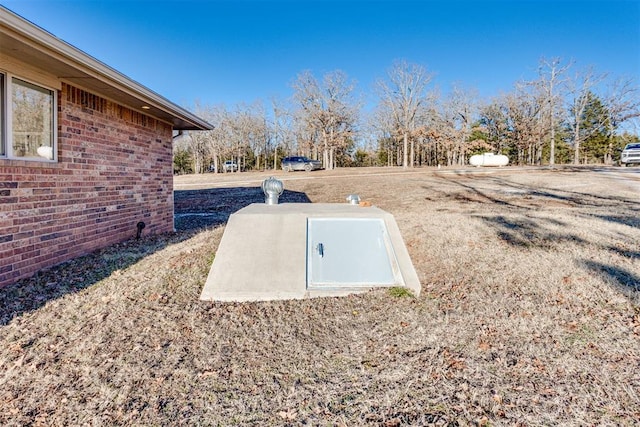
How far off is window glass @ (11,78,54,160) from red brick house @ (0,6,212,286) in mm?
11

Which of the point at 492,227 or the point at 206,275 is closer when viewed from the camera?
the point at 206,275

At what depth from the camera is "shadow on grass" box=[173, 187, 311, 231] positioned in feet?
26.4

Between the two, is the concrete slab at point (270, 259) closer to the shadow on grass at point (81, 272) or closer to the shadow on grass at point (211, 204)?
the shadow on grass at point (81, 272)

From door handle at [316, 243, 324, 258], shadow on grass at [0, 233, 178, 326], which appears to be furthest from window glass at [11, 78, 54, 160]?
door handle at [316, 243, 324, 258]

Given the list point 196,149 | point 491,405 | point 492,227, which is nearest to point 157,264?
point 491,405

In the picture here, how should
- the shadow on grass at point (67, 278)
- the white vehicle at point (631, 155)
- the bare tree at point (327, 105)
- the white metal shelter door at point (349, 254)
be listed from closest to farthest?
the shadow on grass at point (67, 278) < the white metal shelter door at point (349, 254) < the white vehicle at point (631, 155) < the bare tree at point (327, 105)

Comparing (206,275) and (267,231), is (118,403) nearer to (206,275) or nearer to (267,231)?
(206,275)

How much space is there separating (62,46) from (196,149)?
34185 millimetres

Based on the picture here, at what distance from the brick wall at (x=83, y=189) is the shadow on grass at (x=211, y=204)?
1.16 m

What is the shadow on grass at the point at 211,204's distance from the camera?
8.05 meters

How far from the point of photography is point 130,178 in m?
5.91

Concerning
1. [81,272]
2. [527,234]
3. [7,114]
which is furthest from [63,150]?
[527,234]

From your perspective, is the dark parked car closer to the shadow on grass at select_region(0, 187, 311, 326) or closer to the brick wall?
the shadow on grass at select_region(0, 187, 311, 326)

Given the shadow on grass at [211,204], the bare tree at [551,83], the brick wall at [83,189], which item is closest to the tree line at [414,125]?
the bare tree at [551,83]
